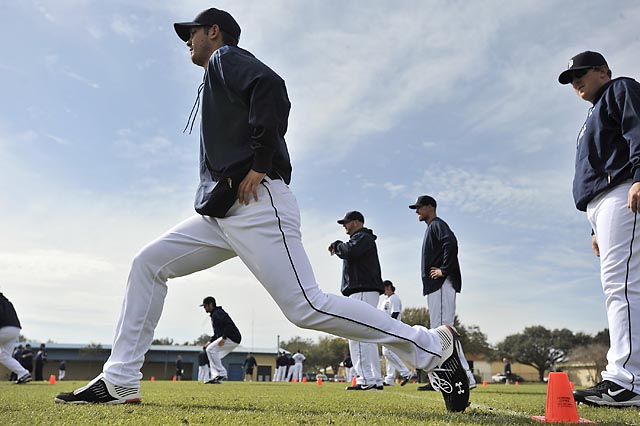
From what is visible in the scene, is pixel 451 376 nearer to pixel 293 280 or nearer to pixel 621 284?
pixel 293 280

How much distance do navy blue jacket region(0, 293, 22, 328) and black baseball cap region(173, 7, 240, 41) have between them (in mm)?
9880

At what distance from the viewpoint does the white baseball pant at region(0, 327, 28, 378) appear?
11516 mm

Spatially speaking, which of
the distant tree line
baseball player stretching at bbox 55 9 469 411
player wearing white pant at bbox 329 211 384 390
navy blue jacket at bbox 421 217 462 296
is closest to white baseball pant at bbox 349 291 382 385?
player wearing white pant at bbox 329 211 384 390

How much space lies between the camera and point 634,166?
4113 mm

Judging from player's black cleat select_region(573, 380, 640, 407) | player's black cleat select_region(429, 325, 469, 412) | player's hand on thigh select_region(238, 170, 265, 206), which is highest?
player's hand on thigh select_region(238, 170, 265, 206)

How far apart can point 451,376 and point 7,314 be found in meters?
11.2

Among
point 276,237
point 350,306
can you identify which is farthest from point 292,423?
point 276,237

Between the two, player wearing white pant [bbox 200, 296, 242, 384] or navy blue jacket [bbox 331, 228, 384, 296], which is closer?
navy blue jacket [bbox 331, 228, 384, 296]

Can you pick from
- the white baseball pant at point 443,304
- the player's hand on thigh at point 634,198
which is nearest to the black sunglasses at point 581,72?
the player's hand on thigh at point 634,198

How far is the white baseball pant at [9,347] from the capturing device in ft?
37.8

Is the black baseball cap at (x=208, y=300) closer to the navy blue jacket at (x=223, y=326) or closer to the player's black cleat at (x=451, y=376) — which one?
the navy blue jacket at (x=223, y=326)

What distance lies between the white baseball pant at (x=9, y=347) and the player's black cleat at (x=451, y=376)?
35.9ft

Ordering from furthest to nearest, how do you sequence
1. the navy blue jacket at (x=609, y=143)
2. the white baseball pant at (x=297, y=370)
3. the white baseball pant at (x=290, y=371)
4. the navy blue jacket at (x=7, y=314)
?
the white baseball pant at (x=290, y=371), the white baseball pant at (x=297, y=370), the navy blue jacket at (x=7, y=314), the navy blue jacket at (x=609, y=143)

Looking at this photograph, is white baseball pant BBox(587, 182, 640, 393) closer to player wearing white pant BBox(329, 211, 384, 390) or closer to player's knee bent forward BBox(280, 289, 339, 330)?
player's knee bent forward BBox(280, 289, 339, 330)
